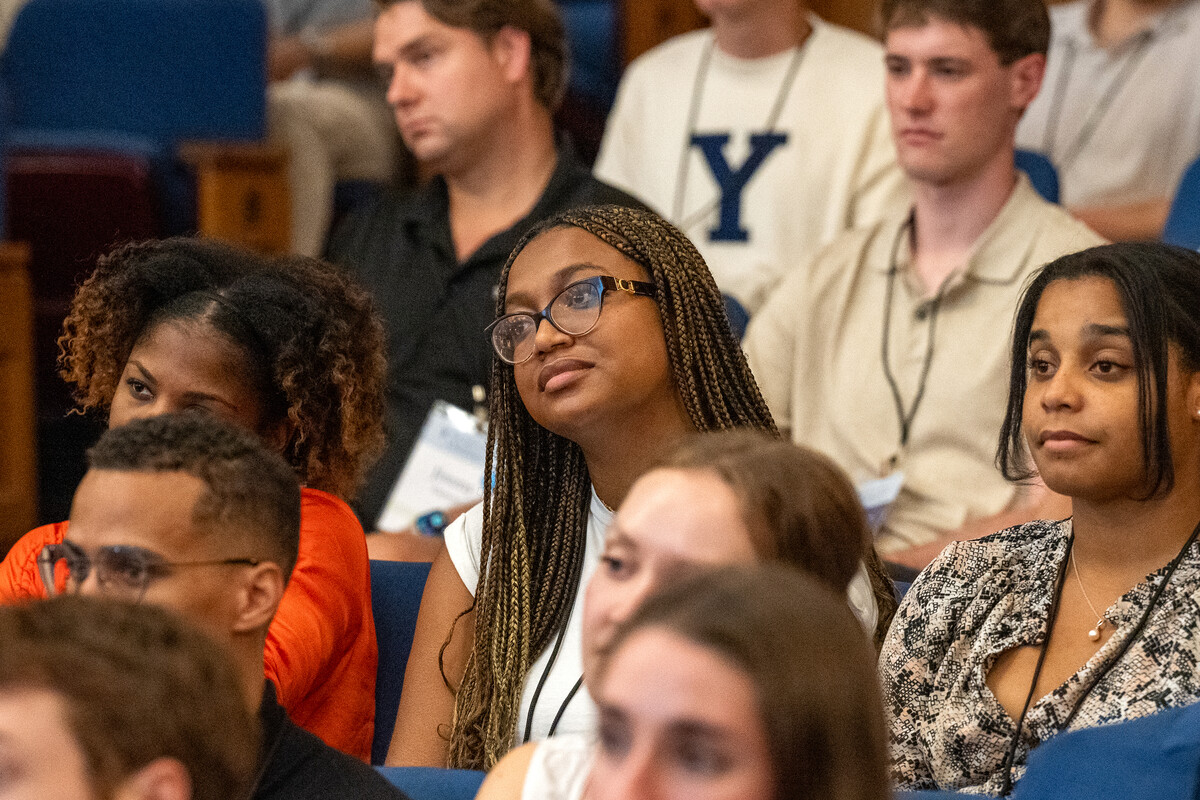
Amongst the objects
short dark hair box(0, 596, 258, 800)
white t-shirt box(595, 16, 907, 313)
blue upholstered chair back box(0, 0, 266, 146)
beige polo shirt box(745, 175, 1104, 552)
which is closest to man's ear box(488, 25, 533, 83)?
white t-shirt box(595, 16, 907, 313)

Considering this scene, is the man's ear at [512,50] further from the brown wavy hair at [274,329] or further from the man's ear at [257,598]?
the man's ear at [257,598]

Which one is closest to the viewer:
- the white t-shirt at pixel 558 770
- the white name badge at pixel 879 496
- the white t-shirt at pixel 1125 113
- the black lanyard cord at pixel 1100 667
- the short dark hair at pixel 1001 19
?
the white t-shirt at pixel 558 770

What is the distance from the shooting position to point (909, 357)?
8.71ft

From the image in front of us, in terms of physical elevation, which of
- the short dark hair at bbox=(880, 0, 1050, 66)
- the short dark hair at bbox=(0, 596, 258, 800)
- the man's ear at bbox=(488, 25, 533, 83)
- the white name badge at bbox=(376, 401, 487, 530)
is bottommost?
the white name badge at bbox=(376, 401, 487, 530)

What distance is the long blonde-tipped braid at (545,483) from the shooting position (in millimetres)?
1723

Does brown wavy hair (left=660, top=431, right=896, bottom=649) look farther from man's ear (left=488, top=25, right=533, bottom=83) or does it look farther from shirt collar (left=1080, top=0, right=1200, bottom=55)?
shirt collar (left=1080, top=0, right=1200, bottom=55)

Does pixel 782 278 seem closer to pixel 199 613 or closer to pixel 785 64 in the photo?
pixel 785 64

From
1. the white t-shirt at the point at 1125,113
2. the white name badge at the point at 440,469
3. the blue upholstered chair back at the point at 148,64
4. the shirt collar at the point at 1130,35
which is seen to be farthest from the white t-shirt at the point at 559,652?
the blue upholstered chair back at the point at 148,64

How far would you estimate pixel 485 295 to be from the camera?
283cm

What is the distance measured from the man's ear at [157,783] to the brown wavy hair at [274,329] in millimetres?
895

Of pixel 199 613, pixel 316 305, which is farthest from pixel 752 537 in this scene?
pixel 316 305

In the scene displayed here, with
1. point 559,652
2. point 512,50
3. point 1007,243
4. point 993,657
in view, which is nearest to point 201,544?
point 559,652

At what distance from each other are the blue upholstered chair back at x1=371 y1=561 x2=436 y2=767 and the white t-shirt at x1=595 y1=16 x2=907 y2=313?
1.30 metres

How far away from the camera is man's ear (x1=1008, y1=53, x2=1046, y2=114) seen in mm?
2668
